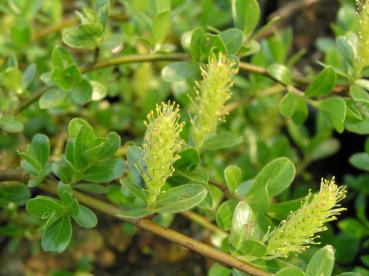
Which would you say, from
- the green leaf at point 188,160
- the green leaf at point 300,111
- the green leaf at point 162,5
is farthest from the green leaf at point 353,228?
the green leaf at point 162,5

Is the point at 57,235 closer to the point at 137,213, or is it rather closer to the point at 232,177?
the point at 137,213

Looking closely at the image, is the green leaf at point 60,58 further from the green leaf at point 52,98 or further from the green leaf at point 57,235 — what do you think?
the green leaf at point 57,235

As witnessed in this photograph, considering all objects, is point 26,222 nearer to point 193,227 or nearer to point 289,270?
point 193,227

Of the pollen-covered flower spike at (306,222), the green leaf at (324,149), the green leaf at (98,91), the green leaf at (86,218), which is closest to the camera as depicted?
the pollen-covered flower spike at (306,222)

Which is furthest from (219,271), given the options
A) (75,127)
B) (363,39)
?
(363,39)

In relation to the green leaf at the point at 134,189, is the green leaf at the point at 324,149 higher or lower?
lower

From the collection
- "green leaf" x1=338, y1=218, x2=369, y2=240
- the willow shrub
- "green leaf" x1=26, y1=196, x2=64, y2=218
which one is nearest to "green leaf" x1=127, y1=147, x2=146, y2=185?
the willow shrub
